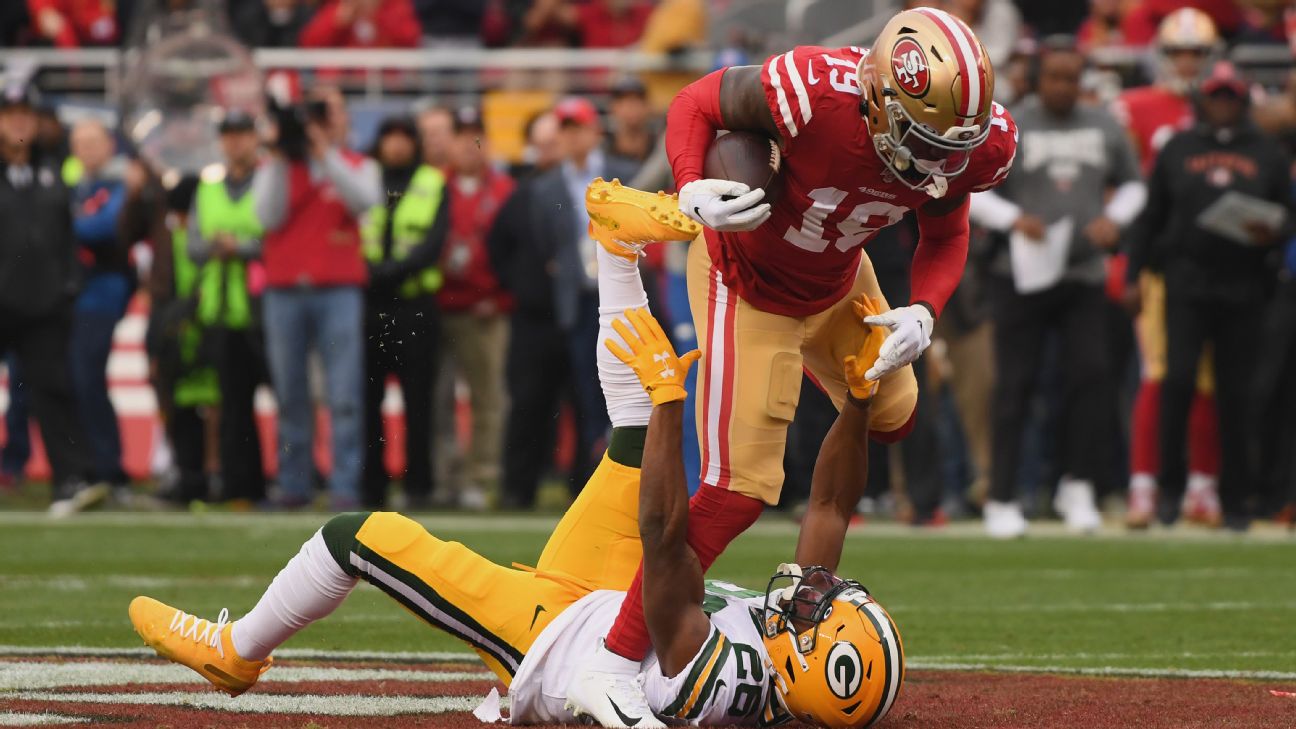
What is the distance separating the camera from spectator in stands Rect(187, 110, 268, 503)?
11758 millimetres

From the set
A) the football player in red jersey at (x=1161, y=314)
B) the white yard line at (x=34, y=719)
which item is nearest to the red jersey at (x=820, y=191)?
the white yard line at (x=34, y=719)

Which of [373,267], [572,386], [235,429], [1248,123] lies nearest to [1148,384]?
[1248,123]

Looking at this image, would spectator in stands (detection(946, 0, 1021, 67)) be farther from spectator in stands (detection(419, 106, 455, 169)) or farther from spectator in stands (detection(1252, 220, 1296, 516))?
spectator in stands (detection(419, 106, 455, 169))

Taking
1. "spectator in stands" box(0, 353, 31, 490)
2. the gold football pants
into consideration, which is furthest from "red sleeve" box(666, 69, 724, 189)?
"spectator in stands" box(0, 353, 31, 490)

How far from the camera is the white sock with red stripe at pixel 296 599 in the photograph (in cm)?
513

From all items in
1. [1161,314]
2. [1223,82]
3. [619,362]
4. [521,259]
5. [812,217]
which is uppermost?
[812,217]

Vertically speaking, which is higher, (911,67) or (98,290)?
(911,67)

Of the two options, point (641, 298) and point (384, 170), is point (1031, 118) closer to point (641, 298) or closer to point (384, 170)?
point (384, 170)

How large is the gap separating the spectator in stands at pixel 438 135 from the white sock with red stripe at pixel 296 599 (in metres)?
7.51

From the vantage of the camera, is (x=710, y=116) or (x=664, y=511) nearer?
(x=664, y=511)

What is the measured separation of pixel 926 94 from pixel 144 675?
2762 millimetres

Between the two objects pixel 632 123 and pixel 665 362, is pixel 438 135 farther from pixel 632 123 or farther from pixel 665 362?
pixel 665 362

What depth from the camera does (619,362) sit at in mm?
5406

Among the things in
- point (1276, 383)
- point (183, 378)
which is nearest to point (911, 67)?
point (1276, 383)
